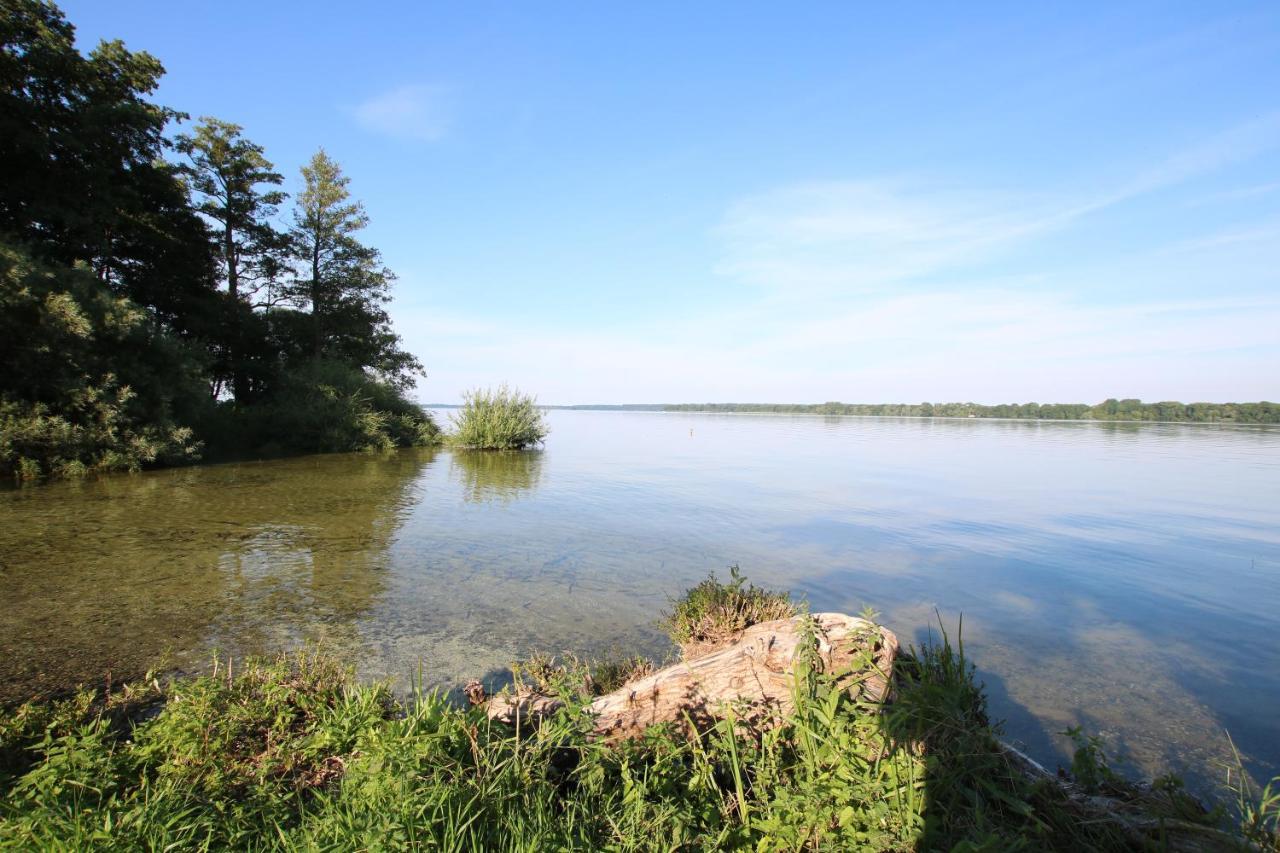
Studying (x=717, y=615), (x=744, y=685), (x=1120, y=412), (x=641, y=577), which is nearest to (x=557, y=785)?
(x=744, y=685)

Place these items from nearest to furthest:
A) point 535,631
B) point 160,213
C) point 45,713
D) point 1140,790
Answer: point 1140,790, point 45,713, point 535,631, point 160,213

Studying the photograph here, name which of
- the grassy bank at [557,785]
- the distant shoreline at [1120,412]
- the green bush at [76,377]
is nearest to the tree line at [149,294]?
the green bush at [76,377]

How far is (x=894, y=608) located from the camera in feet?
25.6

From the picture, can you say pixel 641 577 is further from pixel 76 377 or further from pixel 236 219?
pixel 236 219

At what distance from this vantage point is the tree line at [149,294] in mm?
17250

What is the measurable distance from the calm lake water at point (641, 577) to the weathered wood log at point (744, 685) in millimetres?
1693

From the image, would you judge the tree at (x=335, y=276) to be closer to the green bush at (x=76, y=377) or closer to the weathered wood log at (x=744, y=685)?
the green bush at (x=76, y=377)

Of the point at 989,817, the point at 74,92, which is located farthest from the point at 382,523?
the point at 74,92

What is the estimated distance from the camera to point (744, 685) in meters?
3.86

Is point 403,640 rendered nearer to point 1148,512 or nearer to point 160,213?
point 1148,512

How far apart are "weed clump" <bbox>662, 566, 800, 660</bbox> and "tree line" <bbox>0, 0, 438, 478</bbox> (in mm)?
19365

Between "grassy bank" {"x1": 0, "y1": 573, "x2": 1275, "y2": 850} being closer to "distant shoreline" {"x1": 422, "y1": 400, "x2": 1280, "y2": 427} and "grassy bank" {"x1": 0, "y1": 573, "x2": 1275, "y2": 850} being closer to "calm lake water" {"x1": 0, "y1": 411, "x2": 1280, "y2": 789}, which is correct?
"calm lake water" {"x1": 0, "y1": 411, "x2": 1280, "y2": 789}

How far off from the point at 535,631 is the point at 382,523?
711 cm

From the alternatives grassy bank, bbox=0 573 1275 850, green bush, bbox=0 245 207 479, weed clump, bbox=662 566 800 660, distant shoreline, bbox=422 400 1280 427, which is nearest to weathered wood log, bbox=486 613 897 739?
grassy bank, bbox=0 573 1275 850
